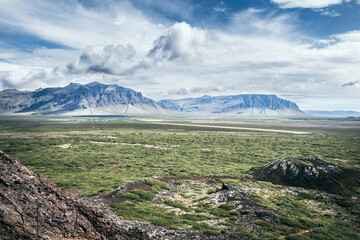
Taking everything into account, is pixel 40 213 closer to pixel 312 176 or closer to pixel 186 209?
pixel 186 209

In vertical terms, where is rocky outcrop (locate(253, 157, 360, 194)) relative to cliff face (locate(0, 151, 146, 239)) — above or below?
below

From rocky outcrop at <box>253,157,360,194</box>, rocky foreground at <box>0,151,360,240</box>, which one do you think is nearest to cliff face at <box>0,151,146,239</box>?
rocky foreground at <box>0,151,360,240</box>

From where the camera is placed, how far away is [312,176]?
32062mm

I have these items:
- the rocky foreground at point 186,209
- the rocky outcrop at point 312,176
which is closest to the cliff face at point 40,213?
the rocky foreground at point 186,209

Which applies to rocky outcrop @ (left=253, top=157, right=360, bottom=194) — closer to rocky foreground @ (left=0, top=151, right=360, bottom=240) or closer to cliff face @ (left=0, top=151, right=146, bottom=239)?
rocky foreground @ (left=0, top=151, right=360, bottom=240)

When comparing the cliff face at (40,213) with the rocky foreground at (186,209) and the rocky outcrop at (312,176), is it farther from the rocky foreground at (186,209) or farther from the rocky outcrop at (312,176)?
the rocky outcrop at (312,176)

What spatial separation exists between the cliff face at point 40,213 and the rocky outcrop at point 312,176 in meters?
26.6

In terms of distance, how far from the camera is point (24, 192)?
13.0 meters

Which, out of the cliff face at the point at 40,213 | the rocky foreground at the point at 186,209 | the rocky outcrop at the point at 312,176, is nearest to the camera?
the cliff face at the point at 40,213

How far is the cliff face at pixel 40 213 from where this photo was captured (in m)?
11.7

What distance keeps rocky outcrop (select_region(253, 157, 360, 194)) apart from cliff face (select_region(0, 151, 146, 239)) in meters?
26.6

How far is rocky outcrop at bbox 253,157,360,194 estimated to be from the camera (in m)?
30.0

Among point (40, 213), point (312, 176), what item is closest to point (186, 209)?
point (40, 213)

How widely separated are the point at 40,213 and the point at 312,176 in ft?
114
